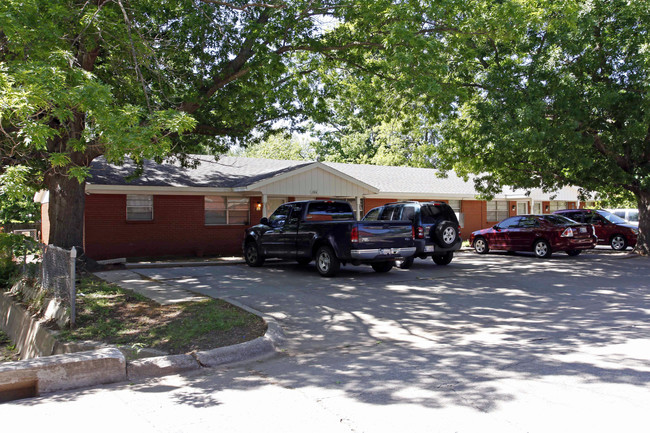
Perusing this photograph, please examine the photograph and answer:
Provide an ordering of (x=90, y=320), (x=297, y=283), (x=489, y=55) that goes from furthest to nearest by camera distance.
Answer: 1. (x=489, y=55)
2. (x=297, y=283)
3. (x=90, y=320)

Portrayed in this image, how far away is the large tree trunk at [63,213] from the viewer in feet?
41.3

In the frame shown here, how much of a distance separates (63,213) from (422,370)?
1070 centimetres

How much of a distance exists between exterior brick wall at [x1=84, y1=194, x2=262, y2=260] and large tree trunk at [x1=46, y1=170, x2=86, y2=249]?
4.98 meters

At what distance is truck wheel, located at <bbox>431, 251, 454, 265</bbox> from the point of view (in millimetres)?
15477

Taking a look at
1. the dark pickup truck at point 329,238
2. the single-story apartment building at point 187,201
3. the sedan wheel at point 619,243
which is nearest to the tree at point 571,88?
the single-story apartment building at point 187,201

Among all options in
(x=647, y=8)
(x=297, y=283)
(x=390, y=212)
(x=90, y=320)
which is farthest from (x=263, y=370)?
(x=647, y=8)

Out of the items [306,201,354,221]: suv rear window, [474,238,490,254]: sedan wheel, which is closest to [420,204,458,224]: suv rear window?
[306,201,354,221]: suv rear window

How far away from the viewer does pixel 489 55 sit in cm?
1719

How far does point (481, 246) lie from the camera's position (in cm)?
2067

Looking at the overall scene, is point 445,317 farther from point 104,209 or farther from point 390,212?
point 104,209

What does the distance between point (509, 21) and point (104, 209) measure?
14664mm

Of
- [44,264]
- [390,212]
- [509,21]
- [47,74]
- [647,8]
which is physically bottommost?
[44,264]

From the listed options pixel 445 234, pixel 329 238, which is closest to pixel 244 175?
pixel 329 238

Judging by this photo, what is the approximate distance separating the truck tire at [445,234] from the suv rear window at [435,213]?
1.19ft
